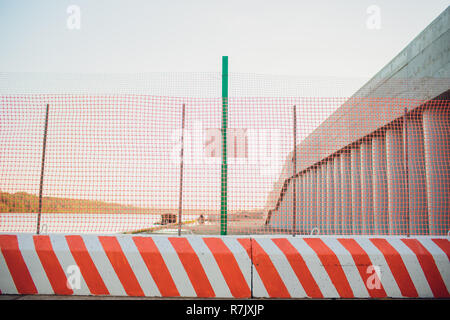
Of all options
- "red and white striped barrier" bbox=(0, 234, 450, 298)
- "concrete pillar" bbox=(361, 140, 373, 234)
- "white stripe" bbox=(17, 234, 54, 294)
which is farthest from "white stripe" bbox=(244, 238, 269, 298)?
"concrete pillar" bbox=(361, 140, 373, 234)

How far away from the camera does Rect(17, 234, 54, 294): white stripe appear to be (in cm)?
432

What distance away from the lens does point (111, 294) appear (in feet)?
14.1

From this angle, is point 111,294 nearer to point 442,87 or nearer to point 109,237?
point 109,237

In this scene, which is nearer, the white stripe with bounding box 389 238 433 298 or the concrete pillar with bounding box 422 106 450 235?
the white stripe with bounding box 389 238 433 298

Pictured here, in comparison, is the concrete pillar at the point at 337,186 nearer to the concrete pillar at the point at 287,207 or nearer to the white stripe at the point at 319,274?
the concrete pillar at the point at 287,207

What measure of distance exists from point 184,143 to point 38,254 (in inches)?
107

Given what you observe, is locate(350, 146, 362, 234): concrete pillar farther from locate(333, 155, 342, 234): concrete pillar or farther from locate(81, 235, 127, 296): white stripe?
locate(81, 235, 127, 296): white stripe

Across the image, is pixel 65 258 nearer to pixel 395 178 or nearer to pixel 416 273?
pixel 416 273

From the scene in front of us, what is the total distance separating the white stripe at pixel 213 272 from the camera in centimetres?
427

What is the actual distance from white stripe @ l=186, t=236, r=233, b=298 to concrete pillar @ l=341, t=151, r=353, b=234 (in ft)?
37.2

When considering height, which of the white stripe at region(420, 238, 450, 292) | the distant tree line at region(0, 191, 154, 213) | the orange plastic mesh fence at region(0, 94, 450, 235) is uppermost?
the orange plastic mesh fence at region(0, 94, 450, 235)

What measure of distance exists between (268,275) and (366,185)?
9.70 metres
